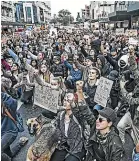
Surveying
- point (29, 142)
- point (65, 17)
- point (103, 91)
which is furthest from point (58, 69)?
point (65, 17)

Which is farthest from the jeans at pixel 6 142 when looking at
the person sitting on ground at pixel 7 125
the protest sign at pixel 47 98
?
the protest sign at pixel 47 98

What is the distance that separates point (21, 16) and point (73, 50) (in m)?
79.7

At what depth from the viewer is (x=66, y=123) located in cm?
480

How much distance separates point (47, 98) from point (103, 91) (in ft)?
3.14

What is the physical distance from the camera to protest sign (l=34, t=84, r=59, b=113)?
5559 millimetres

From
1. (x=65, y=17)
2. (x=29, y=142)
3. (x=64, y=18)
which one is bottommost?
(x=29, y=142)

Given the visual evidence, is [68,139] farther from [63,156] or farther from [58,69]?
[58,69]

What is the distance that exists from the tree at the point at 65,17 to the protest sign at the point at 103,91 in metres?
92.9

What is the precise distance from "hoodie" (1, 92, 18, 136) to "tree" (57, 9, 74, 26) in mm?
93724

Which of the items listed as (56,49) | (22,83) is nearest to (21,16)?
(56,49)

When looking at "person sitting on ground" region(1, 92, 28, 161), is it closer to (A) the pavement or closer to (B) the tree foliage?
(A) the pavement

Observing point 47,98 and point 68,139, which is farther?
point 47,98

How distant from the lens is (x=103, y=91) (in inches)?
233

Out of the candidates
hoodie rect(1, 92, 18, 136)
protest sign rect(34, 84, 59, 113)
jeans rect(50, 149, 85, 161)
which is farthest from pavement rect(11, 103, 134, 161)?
jeans rect(50, 149, 85, 161)
